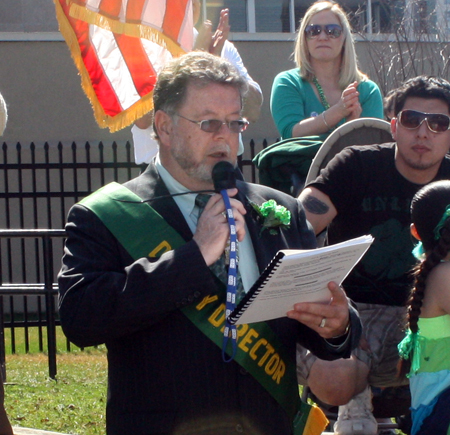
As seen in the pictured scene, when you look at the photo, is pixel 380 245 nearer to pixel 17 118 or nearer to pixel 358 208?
pixel 358 208

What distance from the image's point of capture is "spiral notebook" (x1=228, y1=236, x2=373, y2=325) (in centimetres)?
219

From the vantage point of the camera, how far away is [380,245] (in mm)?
3850

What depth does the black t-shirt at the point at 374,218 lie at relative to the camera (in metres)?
3.85

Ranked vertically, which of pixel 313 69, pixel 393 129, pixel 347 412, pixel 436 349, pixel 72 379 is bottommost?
pixel 72 379

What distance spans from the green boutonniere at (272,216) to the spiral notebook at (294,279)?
0.31 metres

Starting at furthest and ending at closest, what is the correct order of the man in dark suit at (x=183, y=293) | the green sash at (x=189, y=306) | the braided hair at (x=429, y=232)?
the braided hair at (x=429, y=232) < the green sash at (x=189, y=306) < the man in dark suit at (x=183, y=293)

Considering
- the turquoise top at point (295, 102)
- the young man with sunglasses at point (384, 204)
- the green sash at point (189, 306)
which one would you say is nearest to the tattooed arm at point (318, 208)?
the young man with sunglasses at point (384, 204)

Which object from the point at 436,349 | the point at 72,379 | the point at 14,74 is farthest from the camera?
the point at 14,74

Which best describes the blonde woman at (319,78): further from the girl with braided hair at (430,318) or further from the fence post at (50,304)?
the fence post at (50,304)

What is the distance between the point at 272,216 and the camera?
2.66 m

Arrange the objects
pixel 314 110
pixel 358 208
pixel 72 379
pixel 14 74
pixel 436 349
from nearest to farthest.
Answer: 1. pixel 436 349
2. pixel 358 208
3. pixel 314 110
4. pixel 72 379
5. pixel 14 74

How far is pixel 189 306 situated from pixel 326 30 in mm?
2908

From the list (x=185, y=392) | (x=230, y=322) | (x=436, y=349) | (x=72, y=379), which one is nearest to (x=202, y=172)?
(x=230, y=322)

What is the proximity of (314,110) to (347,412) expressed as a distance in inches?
79.8
